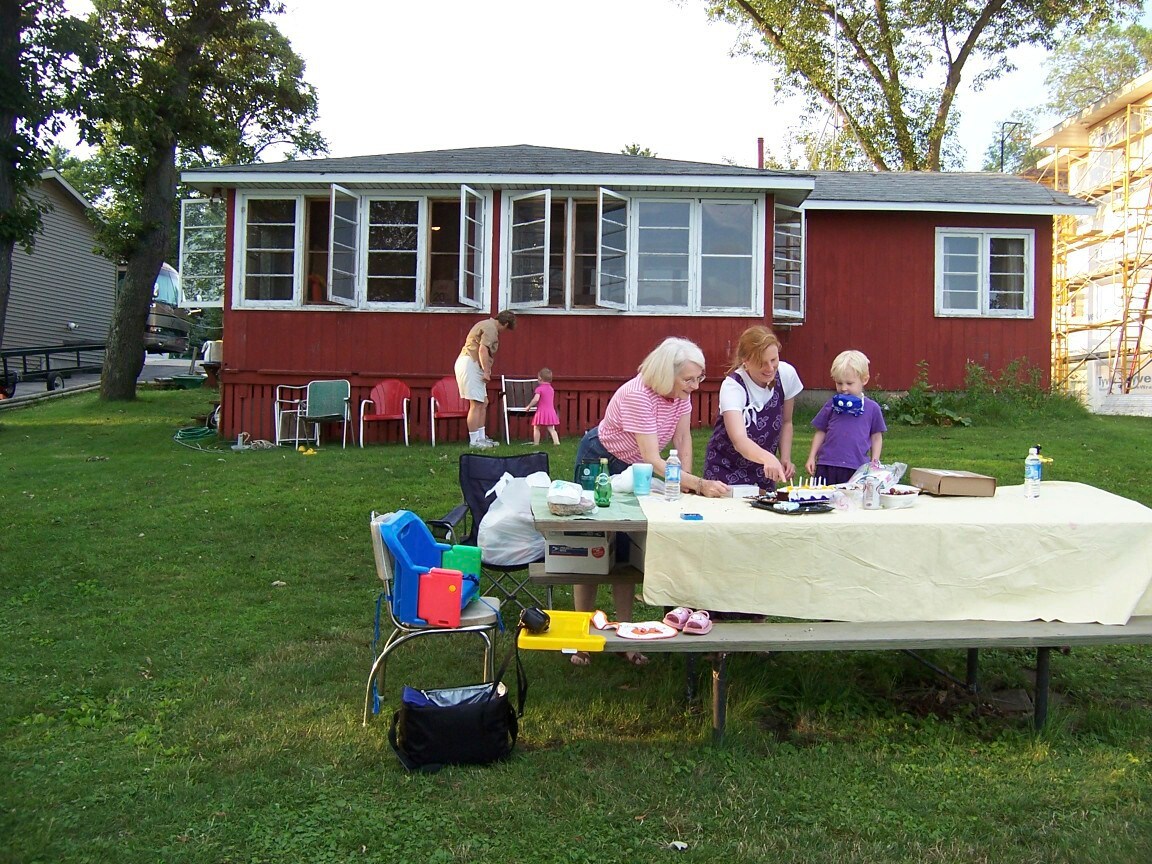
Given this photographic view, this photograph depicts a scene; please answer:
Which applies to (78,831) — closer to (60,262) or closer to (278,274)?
(278,274)

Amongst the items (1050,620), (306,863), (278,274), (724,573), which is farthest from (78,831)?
(278,274)

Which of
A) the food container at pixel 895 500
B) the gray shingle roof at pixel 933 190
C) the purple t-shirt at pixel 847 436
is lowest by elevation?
the food container at pixel 895 500

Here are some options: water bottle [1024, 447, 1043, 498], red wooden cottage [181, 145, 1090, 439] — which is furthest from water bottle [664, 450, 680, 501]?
red wooden cottage [181, 145, 1090, 439]

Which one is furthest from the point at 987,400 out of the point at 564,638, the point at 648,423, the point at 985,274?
the point at 564,638

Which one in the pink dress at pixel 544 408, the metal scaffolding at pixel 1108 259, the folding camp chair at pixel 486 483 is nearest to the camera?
the folding camp chair at pixel 486 483

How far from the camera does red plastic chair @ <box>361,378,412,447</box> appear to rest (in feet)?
38.4

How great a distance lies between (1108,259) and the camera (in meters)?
24.5

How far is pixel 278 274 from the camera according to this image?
40.6ft

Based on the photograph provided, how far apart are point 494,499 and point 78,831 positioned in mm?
2769

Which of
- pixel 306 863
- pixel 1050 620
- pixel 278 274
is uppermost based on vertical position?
pixel 278 274

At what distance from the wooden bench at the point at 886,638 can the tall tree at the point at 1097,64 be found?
126 feet

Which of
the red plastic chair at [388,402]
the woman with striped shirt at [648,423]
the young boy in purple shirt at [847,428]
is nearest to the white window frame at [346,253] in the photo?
the red plastic chair at [388,402]

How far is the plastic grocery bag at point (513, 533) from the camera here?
4852 mm

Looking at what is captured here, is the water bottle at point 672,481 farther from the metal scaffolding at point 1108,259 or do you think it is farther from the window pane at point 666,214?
the metal scaffolding at point 1108,259
